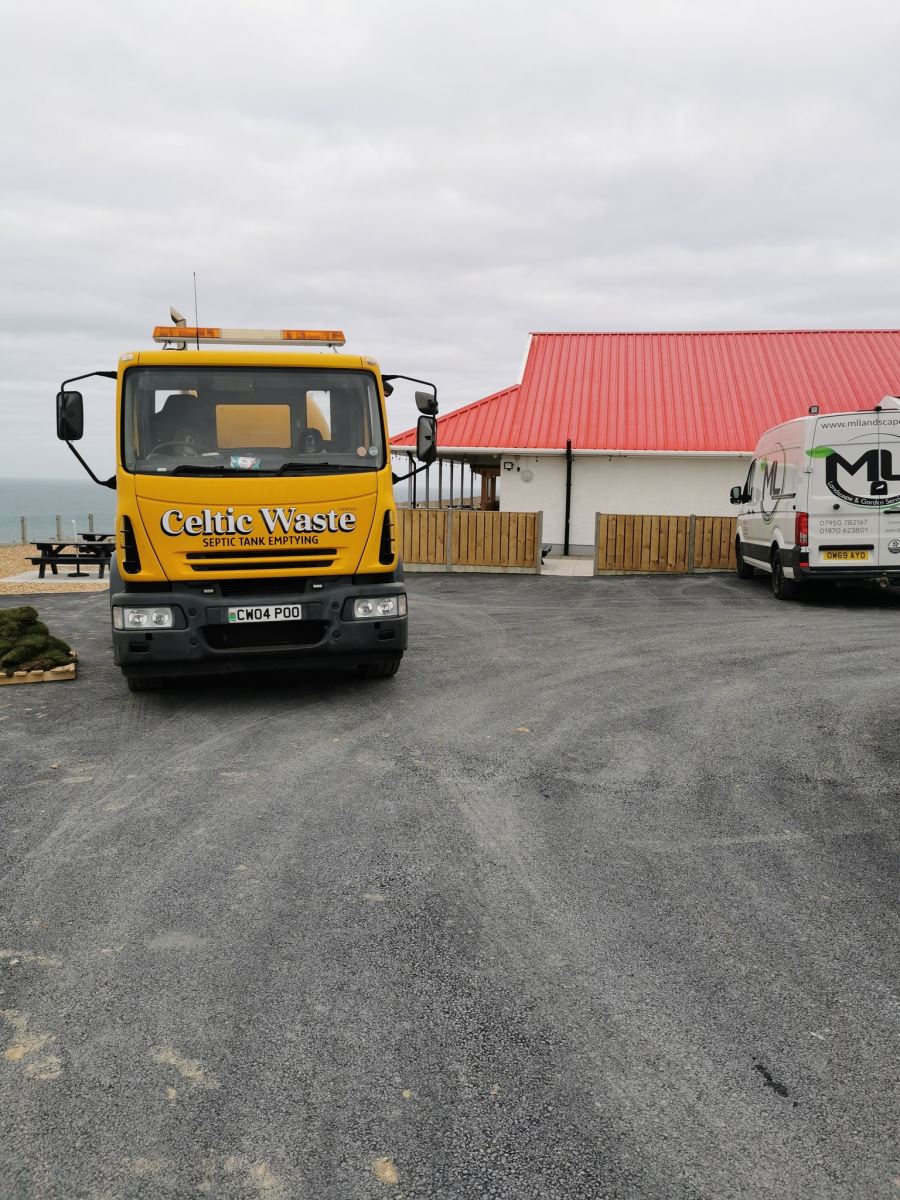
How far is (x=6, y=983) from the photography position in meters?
3.20

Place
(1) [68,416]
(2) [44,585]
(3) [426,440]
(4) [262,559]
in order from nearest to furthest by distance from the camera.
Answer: (4) [262,559] < (1) [68,416] < (3) [426,440] < (2) [44,585]

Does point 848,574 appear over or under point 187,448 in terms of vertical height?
under

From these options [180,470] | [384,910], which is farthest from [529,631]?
[384,910]

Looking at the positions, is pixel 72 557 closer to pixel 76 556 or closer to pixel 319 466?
pixel 76 556

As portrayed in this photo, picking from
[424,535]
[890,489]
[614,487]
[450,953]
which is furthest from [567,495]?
[450,953]

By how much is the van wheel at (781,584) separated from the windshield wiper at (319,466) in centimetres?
893

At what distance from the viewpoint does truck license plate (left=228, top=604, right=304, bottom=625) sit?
7051 mm

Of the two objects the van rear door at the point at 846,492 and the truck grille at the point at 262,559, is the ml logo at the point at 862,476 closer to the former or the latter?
the van rear door at the point at 846,492

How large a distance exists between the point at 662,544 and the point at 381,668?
1235 cm

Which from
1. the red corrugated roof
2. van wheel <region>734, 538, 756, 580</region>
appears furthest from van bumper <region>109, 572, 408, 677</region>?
the red corrugated roof

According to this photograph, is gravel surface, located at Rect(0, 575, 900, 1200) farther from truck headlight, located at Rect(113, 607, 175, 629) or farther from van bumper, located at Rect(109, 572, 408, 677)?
truck headlight, located at Rect(113, 607, 175, 629)

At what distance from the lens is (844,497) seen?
42.8ft

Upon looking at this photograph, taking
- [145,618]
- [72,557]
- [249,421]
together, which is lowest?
[72,557]

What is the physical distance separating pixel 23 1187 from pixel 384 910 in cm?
170
